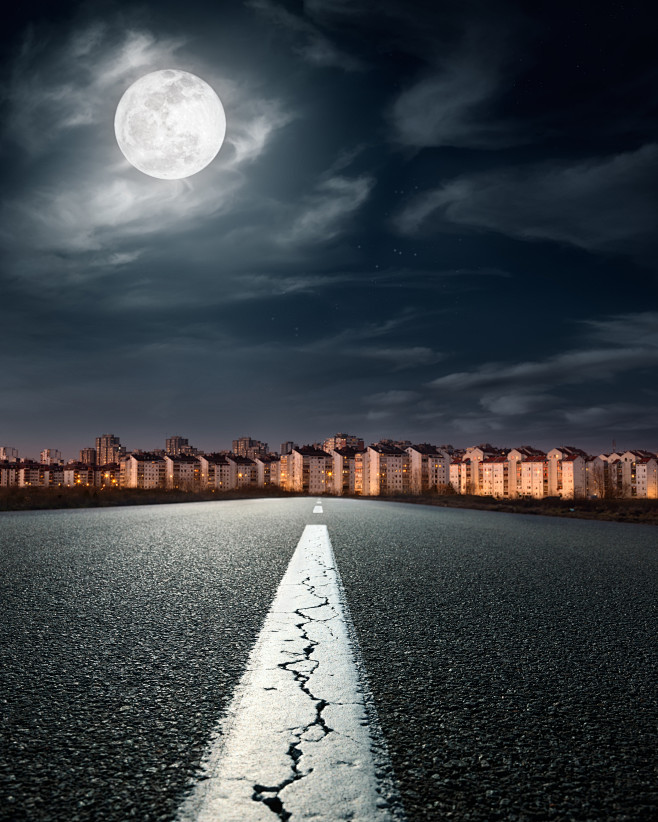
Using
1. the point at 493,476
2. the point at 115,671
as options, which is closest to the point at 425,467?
the point at 493,476

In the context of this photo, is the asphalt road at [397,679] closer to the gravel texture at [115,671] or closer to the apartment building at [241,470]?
the gravel texture at [115,671]

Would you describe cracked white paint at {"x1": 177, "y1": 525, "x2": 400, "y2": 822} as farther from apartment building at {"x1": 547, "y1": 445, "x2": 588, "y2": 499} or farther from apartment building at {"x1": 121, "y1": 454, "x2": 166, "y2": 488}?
apartment building at {"x1": 121, "y1": 454, "x2": 166, "y2": 488}

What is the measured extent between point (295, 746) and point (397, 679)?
770 millimetres

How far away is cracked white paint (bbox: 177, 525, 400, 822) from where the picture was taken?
58.8 inches

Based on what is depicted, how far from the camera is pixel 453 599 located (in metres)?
4.27

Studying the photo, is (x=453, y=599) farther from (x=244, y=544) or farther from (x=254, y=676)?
(x=244, y=544)

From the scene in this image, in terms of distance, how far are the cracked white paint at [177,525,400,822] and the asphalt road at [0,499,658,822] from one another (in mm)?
79

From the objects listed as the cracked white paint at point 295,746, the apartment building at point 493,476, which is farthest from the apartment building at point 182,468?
the cracked white paint at point 295,746

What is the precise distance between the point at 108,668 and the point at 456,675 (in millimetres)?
1553

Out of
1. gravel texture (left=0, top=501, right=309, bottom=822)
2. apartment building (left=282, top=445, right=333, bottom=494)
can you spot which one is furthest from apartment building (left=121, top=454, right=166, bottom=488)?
gravel texture (left=0, top=501, right=309, bottom=822)

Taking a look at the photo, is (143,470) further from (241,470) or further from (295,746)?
(295,746)

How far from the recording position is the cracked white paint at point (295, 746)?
1.49 meters

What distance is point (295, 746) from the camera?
185cm

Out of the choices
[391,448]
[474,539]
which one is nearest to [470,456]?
[391,448]
